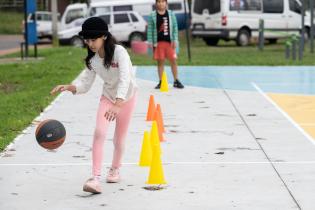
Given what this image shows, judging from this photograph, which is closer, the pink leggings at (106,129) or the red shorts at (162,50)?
the pink leggings at (106,129)

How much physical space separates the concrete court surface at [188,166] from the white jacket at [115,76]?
86 centimetres

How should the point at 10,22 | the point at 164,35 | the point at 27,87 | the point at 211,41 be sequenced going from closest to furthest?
the point at 164,35 → the point at 27,87 → the point at 211,41 → the point at 10,22

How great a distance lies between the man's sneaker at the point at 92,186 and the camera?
738cm

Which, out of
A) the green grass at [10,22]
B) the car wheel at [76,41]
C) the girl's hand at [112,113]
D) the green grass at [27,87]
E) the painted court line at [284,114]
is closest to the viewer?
the girl's hand at [112,113]

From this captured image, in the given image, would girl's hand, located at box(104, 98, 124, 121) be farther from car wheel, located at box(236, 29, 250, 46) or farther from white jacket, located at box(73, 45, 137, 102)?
car wheel, located at box(236, 29, 250, 46)

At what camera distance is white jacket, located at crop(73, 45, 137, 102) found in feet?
24.5

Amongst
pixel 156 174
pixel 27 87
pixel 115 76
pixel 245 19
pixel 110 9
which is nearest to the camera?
pixel 115 76

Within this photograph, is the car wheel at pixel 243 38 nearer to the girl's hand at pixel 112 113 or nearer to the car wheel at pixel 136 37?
the car wheel at pixel 136 37

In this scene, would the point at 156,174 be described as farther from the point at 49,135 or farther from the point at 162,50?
the point at 162,50

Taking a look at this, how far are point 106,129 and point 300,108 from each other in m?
6.54

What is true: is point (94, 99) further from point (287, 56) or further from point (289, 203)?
point (287, 56)

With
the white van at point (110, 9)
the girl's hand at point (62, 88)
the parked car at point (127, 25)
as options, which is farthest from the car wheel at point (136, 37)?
the girl's hand at point (62, 88)

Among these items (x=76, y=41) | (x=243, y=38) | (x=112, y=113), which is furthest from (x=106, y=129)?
(x=76, y=41)

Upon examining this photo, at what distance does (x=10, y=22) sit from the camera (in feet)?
196
